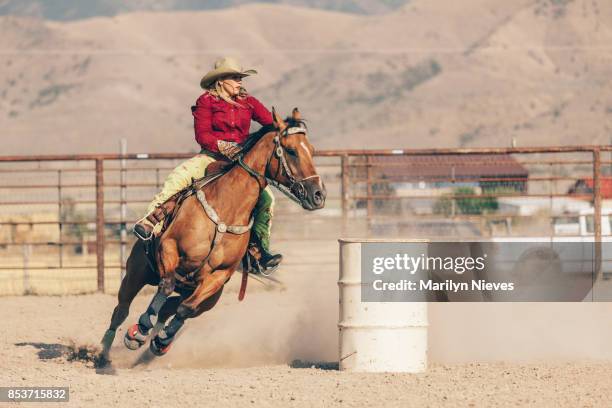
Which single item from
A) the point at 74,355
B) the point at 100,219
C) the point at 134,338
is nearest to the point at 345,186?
the point at 100,219

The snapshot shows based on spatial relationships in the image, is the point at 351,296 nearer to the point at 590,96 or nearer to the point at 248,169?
the point at 248,169

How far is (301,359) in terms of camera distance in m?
9.86

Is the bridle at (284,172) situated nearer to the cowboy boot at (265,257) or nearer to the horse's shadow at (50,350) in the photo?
the cowboy boot at (265,257)

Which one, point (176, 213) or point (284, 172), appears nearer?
point (284, 172)

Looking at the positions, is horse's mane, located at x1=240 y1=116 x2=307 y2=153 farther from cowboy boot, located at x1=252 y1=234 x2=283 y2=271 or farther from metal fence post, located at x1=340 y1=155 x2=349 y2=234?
metal fence post, located at x1=340 y1=155 x2=349 y2=234

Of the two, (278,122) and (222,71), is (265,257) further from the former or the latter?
(222,71)

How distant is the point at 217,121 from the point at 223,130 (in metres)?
0.09

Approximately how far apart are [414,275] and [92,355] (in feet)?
9.76

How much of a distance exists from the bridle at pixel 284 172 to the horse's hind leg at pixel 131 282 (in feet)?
4.28

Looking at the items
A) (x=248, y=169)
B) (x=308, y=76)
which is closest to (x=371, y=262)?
(x=248, y=169)

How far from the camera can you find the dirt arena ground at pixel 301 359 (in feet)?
25.0

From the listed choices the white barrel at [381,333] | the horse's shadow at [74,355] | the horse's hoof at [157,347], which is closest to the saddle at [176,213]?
the horse's hoof at [157,347]

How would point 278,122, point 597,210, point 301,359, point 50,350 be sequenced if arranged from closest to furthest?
point 278,122, point 301,359, point 50,350, point 597,210

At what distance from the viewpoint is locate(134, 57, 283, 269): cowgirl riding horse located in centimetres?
895
